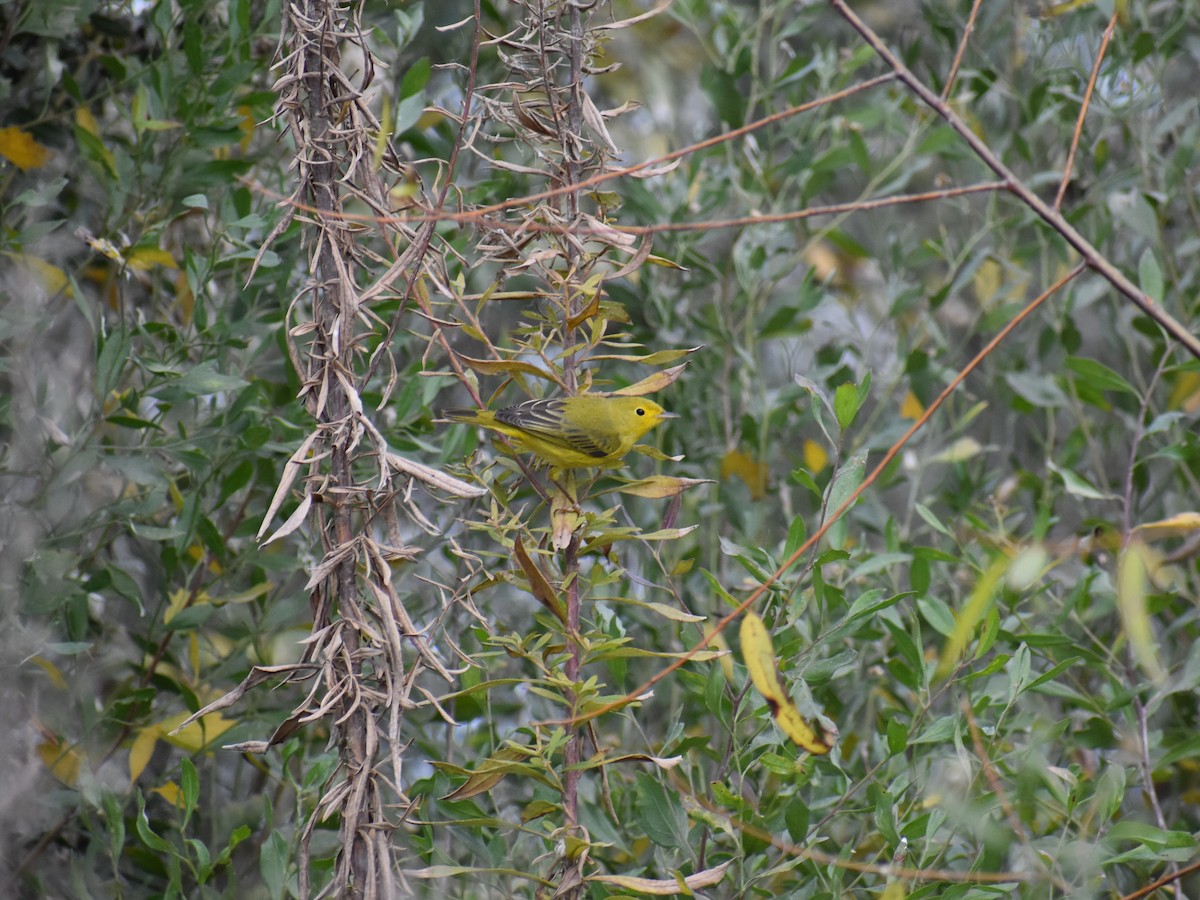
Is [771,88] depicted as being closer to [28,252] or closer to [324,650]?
[28,252]

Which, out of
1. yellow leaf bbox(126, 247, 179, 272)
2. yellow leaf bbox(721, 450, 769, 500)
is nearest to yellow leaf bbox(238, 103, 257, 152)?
yellow leaf bbox(126, 247, 179, 272)

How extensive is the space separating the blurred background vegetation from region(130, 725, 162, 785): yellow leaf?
0.01 m

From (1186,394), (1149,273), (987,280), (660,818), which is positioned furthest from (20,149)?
(1186,394)

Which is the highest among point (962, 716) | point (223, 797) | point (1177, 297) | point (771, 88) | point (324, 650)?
point (324, 650)

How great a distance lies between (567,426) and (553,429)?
4.0 inches

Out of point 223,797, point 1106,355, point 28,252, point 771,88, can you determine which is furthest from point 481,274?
point 1106,355

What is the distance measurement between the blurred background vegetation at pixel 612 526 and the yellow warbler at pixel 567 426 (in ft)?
0.40

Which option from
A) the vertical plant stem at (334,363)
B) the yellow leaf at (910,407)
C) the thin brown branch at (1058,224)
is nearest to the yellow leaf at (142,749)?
the vertical plant stem at (334,363)

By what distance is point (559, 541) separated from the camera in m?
1.27

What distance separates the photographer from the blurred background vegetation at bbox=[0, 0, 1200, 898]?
155cm

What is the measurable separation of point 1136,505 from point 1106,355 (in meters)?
1.26

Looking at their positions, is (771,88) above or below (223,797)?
above

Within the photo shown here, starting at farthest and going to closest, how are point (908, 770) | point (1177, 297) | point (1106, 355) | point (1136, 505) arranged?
point (1106, 355), point (1177, 297), point (1136, 505), point (908, 770)

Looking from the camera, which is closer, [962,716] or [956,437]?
[962,716]
